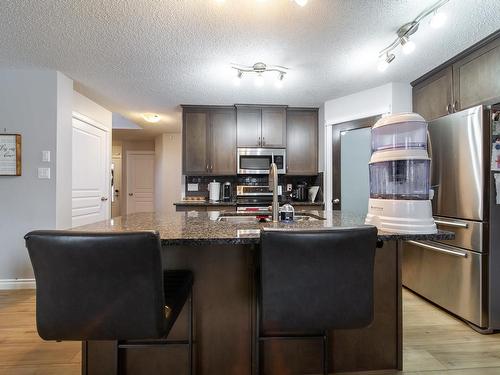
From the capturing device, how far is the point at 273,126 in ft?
13.0

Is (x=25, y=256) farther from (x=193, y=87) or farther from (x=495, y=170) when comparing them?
(x=495, y=170)

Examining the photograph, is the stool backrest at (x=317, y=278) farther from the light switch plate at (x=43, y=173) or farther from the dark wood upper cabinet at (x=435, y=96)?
the light switch plate at (x=43, y=173)

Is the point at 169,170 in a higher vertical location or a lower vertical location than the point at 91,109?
lower

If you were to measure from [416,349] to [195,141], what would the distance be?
3380mm

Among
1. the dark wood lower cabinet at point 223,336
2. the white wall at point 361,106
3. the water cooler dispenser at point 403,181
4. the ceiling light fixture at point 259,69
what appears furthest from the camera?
the white wall at point 361,106

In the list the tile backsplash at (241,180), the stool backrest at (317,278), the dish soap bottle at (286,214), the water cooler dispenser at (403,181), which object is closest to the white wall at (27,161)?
the tile backsplash at (241,180)

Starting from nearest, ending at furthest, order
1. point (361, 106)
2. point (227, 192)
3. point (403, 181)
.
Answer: point (403, 181) < point (361, 106) < point (227, 192)

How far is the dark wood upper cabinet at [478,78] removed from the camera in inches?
83.4

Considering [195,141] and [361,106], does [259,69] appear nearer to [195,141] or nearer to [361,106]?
[361,106]

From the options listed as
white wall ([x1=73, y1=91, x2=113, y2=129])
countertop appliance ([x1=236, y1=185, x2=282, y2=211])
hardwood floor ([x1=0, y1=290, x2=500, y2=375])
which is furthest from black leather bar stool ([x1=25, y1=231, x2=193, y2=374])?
white wall ([x1=73, y1=91, x2=113, y2=129])

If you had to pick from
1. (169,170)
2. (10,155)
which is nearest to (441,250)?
(10,155)

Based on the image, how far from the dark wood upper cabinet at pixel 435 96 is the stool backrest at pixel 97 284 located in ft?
9.80

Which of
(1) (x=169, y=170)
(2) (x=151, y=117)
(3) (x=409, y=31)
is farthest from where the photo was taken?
(1) (x=169, y=170)

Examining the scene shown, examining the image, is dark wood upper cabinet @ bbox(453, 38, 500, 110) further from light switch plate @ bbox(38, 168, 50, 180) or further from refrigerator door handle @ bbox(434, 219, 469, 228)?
light switch plate @ bbox(38, 168, 50, 180)
